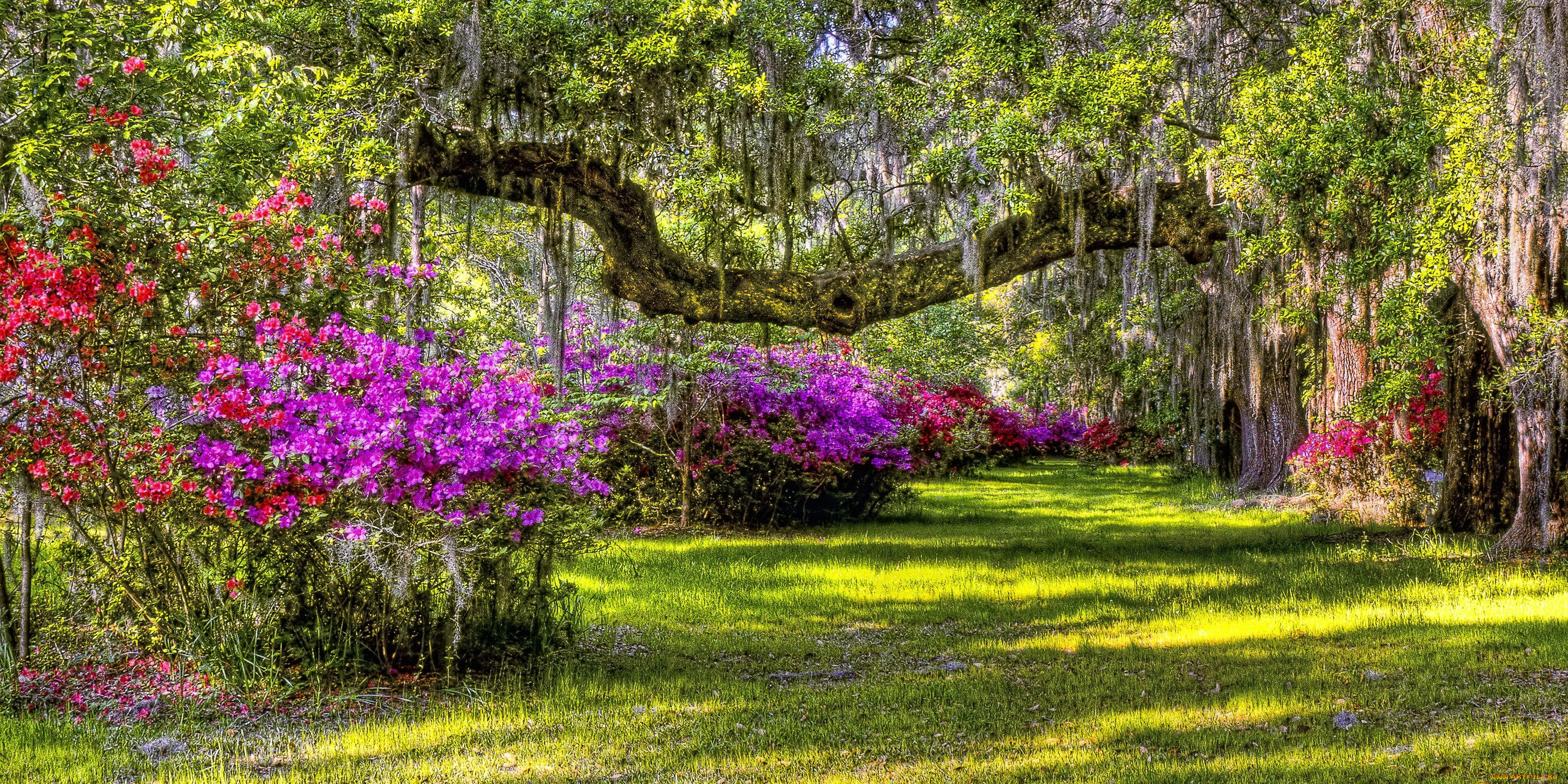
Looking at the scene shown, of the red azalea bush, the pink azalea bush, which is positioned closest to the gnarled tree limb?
the pink azalea bush

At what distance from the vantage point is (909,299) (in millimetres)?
10531

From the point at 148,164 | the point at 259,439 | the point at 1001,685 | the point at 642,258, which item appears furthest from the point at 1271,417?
the point at 148,164

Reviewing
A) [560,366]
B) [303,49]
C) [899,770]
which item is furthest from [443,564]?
[303,49]

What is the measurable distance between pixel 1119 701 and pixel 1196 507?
12.5 m

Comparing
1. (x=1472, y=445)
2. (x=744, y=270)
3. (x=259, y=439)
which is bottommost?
(x=1472, y=445)

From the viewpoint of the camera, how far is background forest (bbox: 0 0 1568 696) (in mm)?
5531

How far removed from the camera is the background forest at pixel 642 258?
218 inches

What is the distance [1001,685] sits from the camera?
19.6 feet

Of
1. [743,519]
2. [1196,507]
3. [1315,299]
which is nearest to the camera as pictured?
[1315,299]

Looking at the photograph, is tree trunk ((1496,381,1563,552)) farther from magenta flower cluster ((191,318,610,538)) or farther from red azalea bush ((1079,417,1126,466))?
red azalea bush ((1079,417,1126,466))

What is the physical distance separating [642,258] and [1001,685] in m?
5.78

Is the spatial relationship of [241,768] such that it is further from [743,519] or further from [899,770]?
Result: [743,519]

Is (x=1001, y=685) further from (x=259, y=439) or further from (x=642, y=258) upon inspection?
(x=642, y=258)

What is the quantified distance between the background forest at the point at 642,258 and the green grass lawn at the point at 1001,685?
0.88 m
